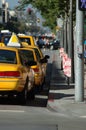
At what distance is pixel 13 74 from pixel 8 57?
1283mm

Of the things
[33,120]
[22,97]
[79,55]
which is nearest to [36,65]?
[79,55]

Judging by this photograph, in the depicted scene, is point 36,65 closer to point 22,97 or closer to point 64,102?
point 64,102

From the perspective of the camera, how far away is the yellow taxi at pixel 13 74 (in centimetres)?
1473

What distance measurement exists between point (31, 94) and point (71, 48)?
20.2 ft

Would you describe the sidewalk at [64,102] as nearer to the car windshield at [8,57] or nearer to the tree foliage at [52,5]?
the car windshield at [8,57]

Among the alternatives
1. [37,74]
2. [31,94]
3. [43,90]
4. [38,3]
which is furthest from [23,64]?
[38,3]

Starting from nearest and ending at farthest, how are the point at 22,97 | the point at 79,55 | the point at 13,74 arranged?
1. the point at 13,74
2. the point at 22,97
3. the point at 79,55

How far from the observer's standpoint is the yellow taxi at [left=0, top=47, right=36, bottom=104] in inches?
580

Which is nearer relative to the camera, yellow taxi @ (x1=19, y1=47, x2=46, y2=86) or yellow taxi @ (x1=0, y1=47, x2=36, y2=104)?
yellow taxi @ (x1=0, y1=47, x2=36, y2=104)

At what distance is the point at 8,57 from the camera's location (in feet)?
52.3

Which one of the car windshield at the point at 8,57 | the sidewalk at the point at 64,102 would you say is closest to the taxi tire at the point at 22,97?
the sidewalk at the point at 64,102

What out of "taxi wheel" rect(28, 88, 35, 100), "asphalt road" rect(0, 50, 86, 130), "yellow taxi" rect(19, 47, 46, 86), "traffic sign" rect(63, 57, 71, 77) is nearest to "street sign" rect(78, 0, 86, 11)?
"asphalt road" rect(0, 50, 86, 130)

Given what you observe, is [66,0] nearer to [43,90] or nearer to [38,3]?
[38,3]

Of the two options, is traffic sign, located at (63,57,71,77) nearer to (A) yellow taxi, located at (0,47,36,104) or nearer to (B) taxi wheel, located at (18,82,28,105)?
(A) yellow taxi, located at (0,47,36,104)
